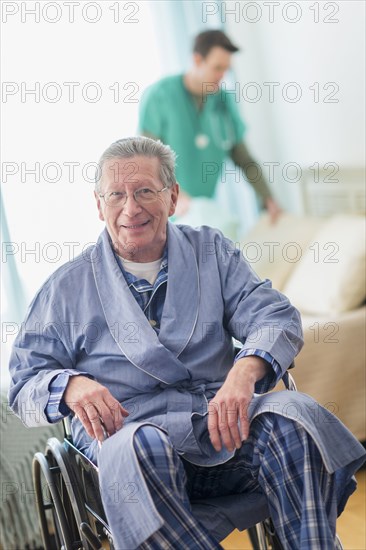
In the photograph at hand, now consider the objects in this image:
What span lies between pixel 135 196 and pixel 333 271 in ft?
4.20

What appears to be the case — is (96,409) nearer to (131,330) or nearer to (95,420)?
(95,420)

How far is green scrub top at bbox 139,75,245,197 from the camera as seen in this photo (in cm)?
341

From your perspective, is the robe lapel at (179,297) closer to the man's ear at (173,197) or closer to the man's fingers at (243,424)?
the man's ear at (173,197)

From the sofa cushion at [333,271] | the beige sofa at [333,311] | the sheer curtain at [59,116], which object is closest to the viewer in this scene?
the beige sofa at [333,311]

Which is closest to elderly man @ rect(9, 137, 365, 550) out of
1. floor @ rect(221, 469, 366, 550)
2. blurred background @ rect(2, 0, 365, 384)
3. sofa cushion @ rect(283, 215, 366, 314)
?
floor @ rect(221, 469, 366, 550)

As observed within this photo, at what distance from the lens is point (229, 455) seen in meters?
1.55

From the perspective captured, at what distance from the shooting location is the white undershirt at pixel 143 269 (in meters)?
1.79

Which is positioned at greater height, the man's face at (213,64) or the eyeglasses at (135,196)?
the man's face at (213,64)

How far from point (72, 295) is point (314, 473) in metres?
0.64

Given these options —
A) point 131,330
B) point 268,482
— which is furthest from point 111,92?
point 268,482

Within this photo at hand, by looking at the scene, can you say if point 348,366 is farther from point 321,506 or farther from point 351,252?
point 321,506

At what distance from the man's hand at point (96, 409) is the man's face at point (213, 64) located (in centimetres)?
219

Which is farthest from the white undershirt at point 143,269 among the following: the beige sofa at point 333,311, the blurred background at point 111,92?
the blurred background at point 111,92

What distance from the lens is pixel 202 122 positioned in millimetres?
3570
